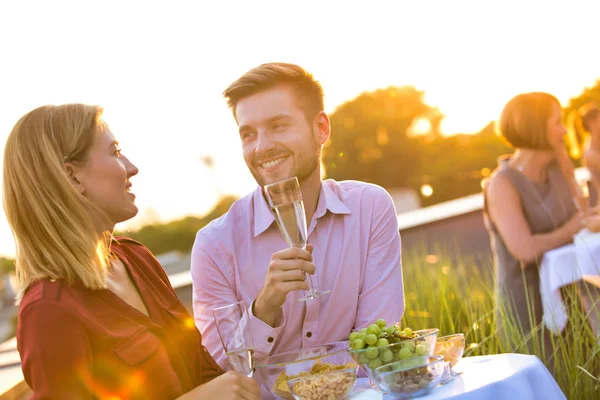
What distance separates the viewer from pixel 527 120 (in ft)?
15.8

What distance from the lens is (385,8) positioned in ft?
50.0

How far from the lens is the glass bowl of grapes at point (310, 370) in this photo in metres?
1.90

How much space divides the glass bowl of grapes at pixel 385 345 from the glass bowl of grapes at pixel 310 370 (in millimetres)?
56

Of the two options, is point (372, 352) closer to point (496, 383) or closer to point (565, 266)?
point (496, 383)

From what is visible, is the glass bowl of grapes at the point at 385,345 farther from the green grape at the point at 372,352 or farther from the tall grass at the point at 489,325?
the tall grass at the point at 489,325

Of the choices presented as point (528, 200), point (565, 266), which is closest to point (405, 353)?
point (565, 266)

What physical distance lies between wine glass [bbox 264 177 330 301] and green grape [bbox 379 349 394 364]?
32 cm

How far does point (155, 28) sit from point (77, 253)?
11.6 m

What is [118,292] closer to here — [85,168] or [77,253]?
[77,253]

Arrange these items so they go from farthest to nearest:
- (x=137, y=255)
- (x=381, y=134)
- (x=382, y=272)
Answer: (x=381, y=134)
(x=382, y=272)
(x=137, y=255)

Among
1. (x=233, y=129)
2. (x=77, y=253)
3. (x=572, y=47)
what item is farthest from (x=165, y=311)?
(x=572, y=47)

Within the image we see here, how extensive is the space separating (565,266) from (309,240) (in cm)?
200

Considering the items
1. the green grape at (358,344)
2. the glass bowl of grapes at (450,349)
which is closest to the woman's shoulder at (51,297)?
the green grape at (358,344)

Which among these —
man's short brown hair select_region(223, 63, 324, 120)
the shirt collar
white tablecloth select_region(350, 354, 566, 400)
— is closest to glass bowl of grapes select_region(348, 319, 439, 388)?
white tablecloth select_region(350, 354, 566, 400)
